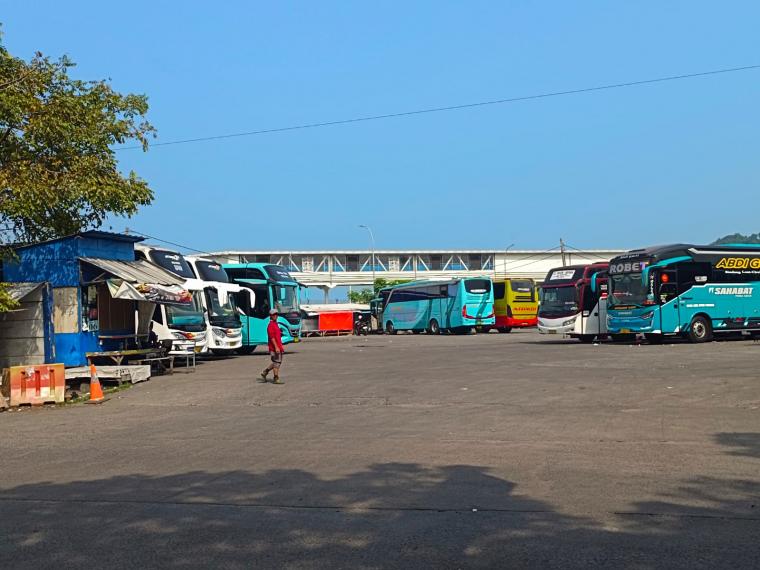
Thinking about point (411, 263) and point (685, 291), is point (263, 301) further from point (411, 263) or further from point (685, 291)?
point (411, 263)

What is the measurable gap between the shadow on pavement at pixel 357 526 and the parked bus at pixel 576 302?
2717cm

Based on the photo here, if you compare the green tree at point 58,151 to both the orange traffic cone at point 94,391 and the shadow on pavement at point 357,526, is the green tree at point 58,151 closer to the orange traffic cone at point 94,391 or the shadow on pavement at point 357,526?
the orange traffic cone at point 94,391

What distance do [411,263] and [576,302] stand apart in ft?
189

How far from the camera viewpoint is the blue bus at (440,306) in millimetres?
50625

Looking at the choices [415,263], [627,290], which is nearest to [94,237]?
[627,290]

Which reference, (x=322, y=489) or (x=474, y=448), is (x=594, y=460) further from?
(x=322, y=489)

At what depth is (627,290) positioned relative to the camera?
30.5 m

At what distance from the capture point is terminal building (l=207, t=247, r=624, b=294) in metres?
90.2

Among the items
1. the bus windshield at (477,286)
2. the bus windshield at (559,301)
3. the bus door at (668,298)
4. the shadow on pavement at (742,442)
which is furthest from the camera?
the bus windshield at (477,286)

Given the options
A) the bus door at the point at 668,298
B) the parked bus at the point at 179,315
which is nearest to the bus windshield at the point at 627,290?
the bus door at the point at 668,298

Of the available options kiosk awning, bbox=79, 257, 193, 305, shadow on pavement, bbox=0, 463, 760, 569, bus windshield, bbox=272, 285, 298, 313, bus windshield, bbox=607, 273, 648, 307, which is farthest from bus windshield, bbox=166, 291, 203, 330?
A: shadow on pavement, bbox=0, 463, 760, 569

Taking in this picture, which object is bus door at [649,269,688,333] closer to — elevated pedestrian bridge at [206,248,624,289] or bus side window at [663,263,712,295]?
bus side window at [663,263,712,295]

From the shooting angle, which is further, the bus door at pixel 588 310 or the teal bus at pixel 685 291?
the bus door at pixel 588 310

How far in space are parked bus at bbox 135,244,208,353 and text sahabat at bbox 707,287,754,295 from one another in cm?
1851
